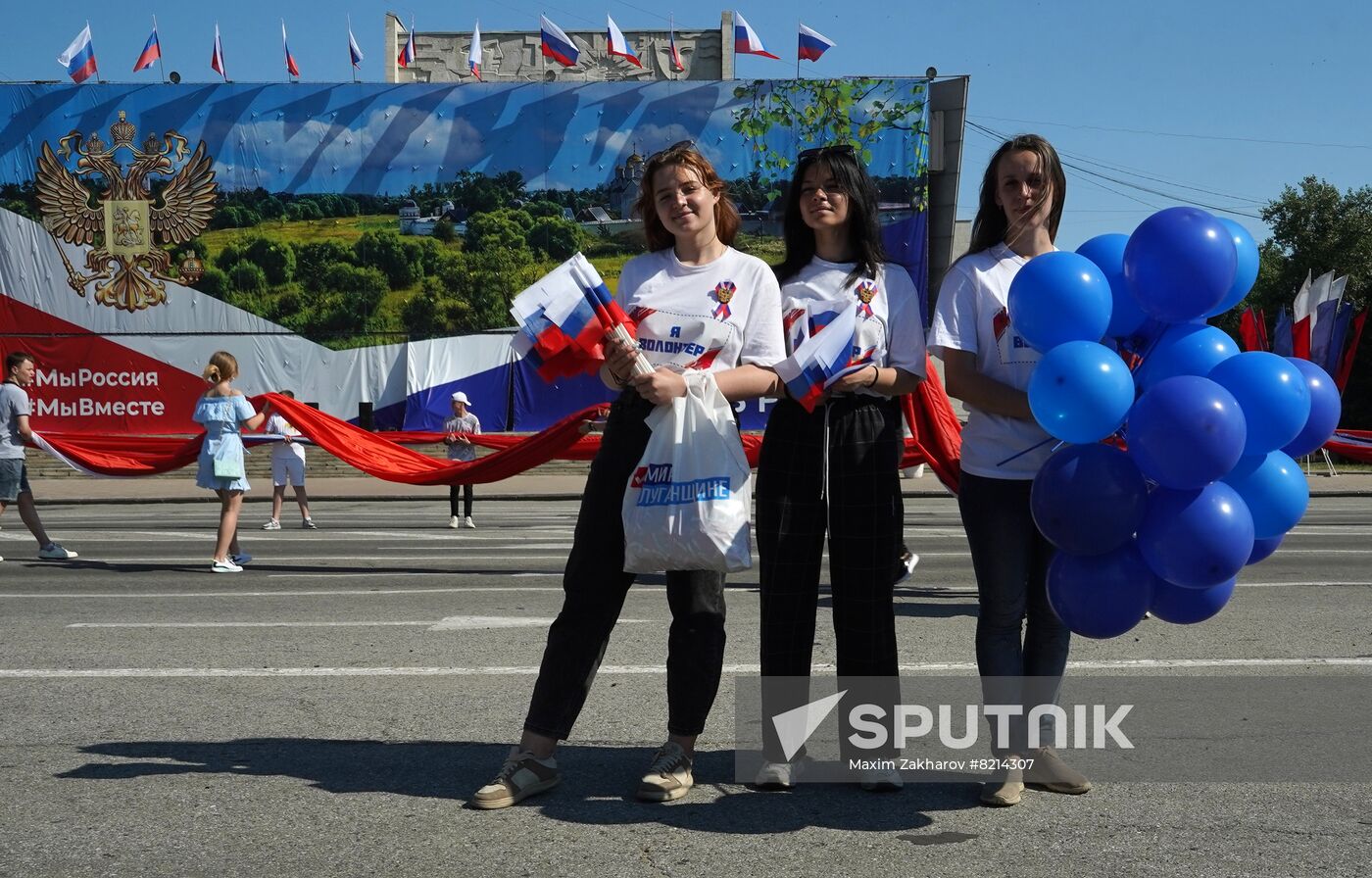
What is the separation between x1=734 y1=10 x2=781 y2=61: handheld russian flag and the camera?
31.3 meters

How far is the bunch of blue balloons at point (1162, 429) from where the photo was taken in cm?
331

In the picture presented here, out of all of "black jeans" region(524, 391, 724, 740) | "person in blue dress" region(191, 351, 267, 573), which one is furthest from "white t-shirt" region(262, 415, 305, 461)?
"black jeans" region(524, 391, 724, 740)

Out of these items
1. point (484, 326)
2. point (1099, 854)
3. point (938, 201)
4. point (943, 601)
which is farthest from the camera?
point (938, 201)

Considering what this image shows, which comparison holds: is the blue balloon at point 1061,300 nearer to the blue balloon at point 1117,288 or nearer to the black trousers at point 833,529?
the blue balloon at point 1117,288

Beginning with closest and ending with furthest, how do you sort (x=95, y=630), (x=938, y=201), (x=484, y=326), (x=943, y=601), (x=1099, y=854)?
1. (x=1099, y=854)
2. (x=95, y=630)
3. (x=943, y=601)
4. (x=484, y=326)
5. (x=938, y=201)

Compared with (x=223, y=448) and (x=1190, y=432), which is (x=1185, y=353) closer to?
(x=1190, y=432)

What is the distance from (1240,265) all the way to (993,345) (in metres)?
0.71

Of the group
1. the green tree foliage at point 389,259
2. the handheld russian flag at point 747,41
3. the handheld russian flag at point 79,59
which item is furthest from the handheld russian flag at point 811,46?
the handheld russian flag at point 79,59

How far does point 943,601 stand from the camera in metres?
8.23

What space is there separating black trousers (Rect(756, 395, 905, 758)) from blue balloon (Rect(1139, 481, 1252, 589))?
86 centimetres

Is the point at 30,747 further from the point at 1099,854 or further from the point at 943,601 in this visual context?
the point at 943,601

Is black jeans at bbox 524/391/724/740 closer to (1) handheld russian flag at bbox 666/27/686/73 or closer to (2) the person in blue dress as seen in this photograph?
(2) the person in blue dress

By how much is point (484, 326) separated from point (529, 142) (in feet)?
15.0

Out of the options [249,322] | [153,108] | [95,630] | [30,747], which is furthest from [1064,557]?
[153,108]
